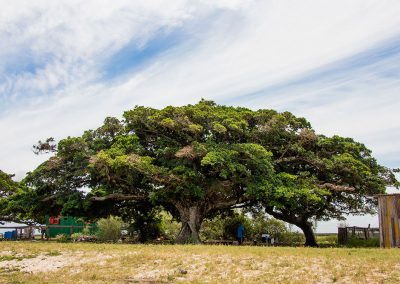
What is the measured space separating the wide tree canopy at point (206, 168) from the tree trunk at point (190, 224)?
0.07m

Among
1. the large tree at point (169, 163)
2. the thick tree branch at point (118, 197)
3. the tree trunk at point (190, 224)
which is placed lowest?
the tree trunk at point (190, 224)

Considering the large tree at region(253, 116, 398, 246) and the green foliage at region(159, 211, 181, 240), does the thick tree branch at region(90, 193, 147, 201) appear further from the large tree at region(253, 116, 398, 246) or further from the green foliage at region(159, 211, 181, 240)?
the large tree at region(253, 116, 398, 246)

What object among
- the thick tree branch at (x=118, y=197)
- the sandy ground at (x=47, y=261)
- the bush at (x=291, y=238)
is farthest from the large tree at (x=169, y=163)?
the bush at (x=291, y=238)

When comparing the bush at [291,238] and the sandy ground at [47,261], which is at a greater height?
the sandy ground at [47,261]

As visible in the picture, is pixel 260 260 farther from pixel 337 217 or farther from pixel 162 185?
pixel 337 217

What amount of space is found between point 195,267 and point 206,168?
38.4ft

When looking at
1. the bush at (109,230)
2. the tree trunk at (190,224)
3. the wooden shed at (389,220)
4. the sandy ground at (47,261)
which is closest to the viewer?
the sandy ground at (47,261)

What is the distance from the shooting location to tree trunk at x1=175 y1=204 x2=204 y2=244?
1040 inches

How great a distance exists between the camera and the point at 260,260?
1538 cm

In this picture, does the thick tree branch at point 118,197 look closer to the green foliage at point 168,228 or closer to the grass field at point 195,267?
the green foliage at point 168,228

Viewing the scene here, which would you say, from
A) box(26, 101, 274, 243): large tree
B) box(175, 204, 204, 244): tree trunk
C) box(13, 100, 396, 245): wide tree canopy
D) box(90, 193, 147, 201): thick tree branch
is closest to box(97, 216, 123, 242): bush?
box(13, 100, 396, 245): wide tree canopy

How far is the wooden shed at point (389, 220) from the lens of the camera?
69.5ft

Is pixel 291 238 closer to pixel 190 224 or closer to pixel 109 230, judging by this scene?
pixel 190 224

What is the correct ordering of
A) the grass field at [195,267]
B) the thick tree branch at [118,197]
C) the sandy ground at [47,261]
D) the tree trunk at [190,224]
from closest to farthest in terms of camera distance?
the grass field at [195,267], the sandy ground at [47,261], the tree trunk at [190,224], the thick tree branch at [118,197]
